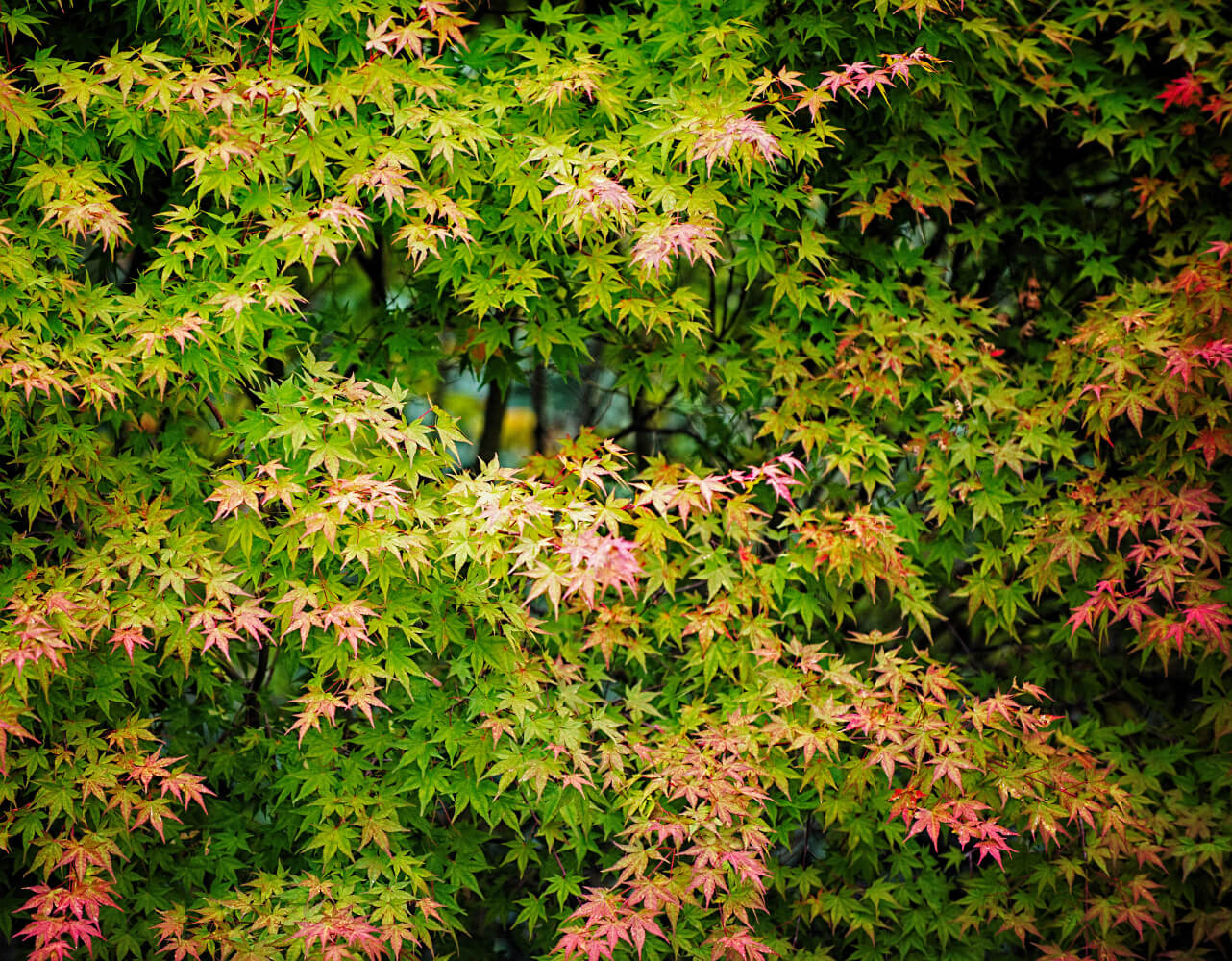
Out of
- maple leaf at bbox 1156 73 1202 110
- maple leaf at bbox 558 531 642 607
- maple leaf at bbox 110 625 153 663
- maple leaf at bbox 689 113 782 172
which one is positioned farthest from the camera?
maple leaf at bbox 1156 73 1202 110

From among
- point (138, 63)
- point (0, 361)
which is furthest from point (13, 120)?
point (0, 361)

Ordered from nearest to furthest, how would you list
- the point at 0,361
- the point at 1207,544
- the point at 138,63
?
the point at 0,361 < the point at 138,63 < the point at 1207,544

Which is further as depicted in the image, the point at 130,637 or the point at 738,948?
the point at 738,948

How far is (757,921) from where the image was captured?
4078 millimetres

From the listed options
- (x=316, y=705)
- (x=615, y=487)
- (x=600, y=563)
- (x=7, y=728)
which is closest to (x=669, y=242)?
(x=615, y=487)

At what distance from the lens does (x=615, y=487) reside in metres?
3.93

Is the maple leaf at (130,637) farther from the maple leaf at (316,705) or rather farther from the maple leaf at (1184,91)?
the maple leaf at (1184,91)

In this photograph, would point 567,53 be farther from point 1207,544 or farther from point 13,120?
point 1207,544

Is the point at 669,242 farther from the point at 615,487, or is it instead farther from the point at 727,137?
the point at 615,487

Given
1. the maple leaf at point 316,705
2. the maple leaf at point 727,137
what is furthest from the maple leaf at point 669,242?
the maple leaf at point 316,705

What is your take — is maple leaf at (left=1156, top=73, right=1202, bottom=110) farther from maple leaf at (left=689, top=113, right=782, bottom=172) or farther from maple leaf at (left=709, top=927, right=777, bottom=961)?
maple leaf at (left=709, top=927, right=777, bottom=961)

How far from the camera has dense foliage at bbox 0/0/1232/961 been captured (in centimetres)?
357

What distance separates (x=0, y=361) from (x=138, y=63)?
49.8 inches

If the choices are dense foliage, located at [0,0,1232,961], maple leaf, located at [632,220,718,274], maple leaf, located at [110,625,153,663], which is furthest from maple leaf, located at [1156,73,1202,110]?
maple leaf, located at [110,625,153,663]
